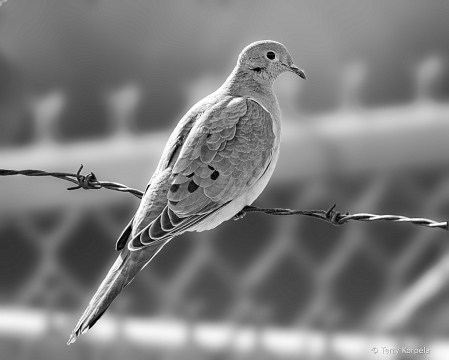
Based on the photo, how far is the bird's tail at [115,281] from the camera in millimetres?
2133

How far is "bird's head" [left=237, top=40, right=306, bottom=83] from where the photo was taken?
289 centimetres

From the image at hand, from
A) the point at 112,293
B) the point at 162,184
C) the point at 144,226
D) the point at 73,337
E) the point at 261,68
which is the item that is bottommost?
the point at 73,337

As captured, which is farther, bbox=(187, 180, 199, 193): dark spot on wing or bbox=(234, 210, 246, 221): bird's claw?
bbox=(234, 210, 246, 221): bird's claw

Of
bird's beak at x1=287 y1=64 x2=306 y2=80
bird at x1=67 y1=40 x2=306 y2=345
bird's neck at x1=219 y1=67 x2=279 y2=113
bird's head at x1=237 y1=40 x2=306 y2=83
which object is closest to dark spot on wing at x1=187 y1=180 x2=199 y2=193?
bird at x1=67 y1=40 x2=306 y2=345

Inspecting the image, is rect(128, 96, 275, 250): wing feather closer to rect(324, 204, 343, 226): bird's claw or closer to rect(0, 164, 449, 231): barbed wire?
rect(0, 164, 449, 231): barbed wire

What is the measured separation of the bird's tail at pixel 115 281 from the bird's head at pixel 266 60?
0.99m

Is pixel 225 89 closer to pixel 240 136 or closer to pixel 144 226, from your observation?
pixel 240 136

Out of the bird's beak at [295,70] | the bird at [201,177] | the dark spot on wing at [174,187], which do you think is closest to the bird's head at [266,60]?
the bird's beak at [295,70]

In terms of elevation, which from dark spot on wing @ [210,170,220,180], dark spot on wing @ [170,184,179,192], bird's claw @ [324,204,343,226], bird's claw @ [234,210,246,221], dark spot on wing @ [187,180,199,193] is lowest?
bird's claw @ [324,204,343,226]

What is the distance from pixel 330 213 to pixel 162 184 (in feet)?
2.40

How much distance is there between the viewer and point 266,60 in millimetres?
2896

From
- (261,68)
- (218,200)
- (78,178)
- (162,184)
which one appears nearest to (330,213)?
(218,200)

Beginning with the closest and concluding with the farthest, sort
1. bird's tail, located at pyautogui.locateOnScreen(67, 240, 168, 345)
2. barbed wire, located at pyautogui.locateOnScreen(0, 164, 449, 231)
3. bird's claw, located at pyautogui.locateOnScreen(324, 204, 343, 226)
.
Result: barbed wire, located at pyautogui.locateOnScreen(0, 164, 449, 231) < bird's claw, located at pyautogui.locateOnScreen(324, 204, 343, 226) < bird's tail, located at pyautogui.locateOnScreen(67, 240, 168, 345)

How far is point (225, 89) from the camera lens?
282cm
